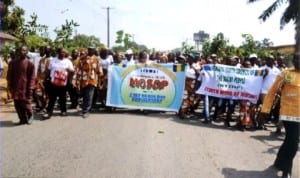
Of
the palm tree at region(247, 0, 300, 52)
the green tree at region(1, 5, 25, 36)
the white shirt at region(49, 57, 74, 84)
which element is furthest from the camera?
the green tree at region(1, 5, 25, 36)

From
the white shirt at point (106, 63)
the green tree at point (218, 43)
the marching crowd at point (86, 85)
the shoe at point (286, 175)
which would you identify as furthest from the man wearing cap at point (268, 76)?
the green tree at point (218, 43)

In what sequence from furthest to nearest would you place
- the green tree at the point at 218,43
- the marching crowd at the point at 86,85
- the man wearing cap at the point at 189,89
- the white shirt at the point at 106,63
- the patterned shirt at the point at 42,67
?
the green tree at the point at 218,43, the white shirt at the point at 106,63, the man wearing cap at the point at 189,89, the patterned shirt at the point at 42,67, the marching crowd at the point at 86,85

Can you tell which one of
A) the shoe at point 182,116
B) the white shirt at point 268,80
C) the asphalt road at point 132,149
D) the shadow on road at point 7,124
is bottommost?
the asphalt road at point 132,149

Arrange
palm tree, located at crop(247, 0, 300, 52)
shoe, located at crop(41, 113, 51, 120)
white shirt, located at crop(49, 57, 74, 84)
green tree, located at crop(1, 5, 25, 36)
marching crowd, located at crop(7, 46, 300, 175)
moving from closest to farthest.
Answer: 1. marching crowd, located at crop(7, 46, 300, 175)
2. shoe, located at crop(41, 113, 51, 120)
3. white shirt, located at crop(49, 57, 74, 84)
4. palm tree, located at crop(247, 0, 300, 52)
5. green tree, located at crop(1, 5, 25, 36)

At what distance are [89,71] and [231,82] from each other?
3348mm

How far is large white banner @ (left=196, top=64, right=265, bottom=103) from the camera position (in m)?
10.6

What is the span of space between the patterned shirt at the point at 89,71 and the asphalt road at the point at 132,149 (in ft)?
2.73

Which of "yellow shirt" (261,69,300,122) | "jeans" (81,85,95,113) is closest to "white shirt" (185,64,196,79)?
"jeans" (81,85,95,113)

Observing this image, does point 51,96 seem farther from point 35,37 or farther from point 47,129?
point 35,37

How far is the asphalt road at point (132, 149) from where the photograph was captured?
20.8 ft

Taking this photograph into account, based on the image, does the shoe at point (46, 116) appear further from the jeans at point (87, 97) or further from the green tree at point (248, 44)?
the green tree at point (248, 44)

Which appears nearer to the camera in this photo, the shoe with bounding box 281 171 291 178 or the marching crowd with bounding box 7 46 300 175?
the shoe with bounding box 281 171 291 178

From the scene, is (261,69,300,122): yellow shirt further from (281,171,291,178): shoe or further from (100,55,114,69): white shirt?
(100,55,114,69): white shirt

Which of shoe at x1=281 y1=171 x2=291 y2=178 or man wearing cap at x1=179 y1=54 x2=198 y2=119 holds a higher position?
man wearing cap at x1=179 y1=54 x2=198 y2=119
